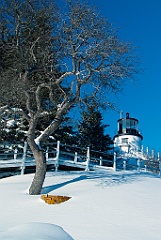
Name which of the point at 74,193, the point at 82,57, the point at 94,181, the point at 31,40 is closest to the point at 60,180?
the point at 94,181

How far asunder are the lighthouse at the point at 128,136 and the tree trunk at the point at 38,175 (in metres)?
23.2

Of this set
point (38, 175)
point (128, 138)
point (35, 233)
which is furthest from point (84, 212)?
point (128, 138)

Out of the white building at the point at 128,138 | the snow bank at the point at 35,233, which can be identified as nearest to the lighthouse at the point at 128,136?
the white building at the point at 128,138

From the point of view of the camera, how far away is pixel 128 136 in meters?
34.1

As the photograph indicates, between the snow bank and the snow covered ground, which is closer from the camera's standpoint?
the snow bank

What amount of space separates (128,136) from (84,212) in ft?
88.7

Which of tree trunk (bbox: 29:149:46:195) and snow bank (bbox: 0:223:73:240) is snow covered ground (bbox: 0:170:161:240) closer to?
snow bank (bbox: 0:223:73:240)

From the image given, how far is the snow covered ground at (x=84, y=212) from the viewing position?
16.5ft

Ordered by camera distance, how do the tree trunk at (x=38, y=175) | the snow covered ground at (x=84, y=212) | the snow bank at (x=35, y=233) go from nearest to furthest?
1. the snow bank at (x=35, y=233)
2. the snow covered ground at (x=84, y=212)
3. the tree trunk at (x=38, y=175)

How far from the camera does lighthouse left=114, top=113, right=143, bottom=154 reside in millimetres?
33781

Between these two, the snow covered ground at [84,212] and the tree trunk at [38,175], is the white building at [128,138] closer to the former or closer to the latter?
the snow covered ground at [84,212]

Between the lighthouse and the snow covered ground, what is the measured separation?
72.6 ft

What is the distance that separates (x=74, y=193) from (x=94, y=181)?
224 centimetres

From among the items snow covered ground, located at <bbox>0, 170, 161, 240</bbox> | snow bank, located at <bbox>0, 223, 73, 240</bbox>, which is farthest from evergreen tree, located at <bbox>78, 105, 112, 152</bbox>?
snow bank, located at <bbox>0, 223, 73, 240</bbox>
